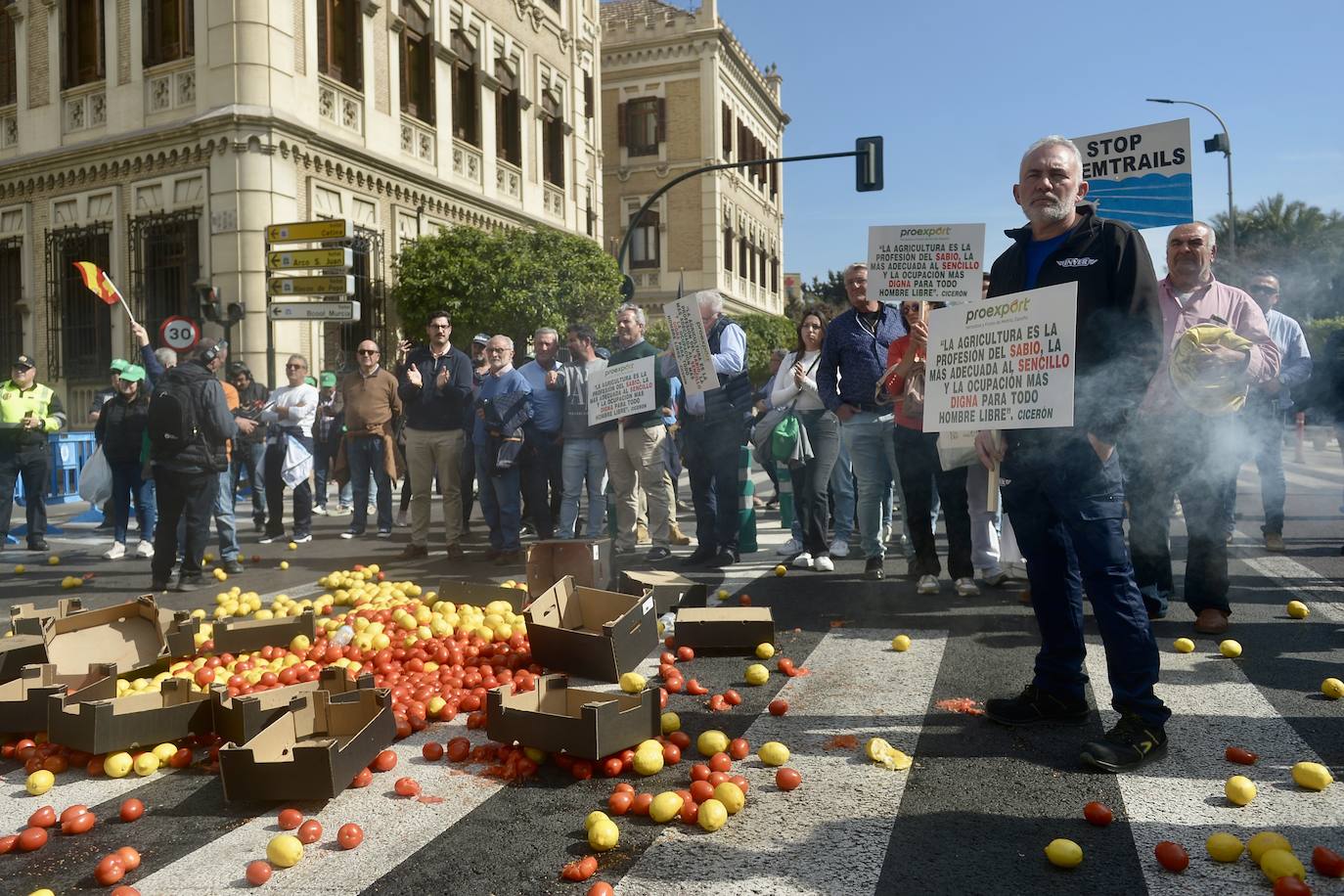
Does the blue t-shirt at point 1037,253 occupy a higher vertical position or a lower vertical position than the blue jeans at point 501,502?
higher

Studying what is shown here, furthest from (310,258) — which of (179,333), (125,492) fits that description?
(125,492)

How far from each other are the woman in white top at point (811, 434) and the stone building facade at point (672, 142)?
37191mm

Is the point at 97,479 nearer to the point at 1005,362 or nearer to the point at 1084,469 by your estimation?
the point at 1005,362

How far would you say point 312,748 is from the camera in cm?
336

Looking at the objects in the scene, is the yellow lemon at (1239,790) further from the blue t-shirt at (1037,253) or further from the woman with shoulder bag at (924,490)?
the woman with shoulder bag at (924,490)

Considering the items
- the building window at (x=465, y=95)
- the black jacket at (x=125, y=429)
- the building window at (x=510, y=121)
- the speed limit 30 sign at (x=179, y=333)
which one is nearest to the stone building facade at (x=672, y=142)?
the building window at (x=510, y=121)

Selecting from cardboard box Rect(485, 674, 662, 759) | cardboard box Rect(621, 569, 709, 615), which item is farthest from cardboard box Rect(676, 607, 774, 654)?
cardboard box Rect(485, 674, 662, 759)

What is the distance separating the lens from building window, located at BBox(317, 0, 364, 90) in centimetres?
2152

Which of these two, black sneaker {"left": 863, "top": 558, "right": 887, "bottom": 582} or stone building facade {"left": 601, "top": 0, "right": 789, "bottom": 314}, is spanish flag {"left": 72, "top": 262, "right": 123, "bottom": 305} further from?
stone building facade {"left": 601, "top": 0, "right": 789, "bottom": 314}

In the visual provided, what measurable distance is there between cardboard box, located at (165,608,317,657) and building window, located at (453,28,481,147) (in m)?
22.4

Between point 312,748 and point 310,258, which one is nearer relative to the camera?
point 312,748

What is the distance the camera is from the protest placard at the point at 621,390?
27.7 ft

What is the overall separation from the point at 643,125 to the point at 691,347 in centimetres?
4192

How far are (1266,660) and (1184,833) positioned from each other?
241cm
